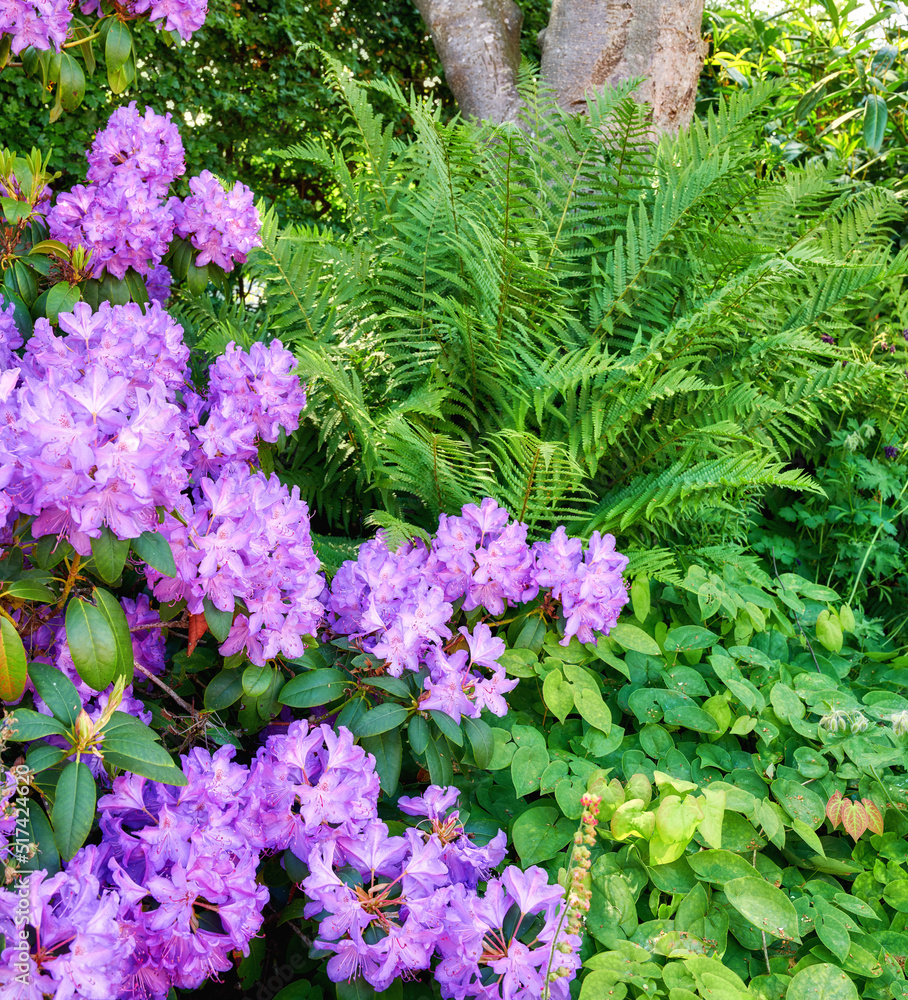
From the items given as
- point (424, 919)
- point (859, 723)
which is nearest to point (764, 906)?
point (859, 723)

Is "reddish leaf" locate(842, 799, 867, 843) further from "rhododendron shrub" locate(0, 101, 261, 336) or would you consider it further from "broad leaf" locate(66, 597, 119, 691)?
"rhododendron shrub" locate(0, 101, 261, 336)

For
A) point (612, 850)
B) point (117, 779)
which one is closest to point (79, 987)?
point (117, 779)

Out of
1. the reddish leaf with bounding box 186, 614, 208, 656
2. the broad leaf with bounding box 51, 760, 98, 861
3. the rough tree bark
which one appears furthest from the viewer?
the rough tree bark

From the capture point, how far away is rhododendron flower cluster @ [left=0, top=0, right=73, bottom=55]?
1.41 metres

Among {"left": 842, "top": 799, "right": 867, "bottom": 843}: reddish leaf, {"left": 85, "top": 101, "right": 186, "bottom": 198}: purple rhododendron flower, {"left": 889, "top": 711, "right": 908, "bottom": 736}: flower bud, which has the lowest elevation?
{"left": 842, "top": 799, "right": 867, "bottom": 843}: reddish leaf

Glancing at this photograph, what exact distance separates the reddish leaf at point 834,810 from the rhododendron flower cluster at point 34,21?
205cm

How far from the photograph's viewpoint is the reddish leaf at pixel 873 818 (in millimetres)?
1327

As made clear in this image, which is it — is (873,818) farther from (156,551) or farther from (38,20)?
(38,20)

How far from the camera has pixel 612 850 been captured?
135 cm

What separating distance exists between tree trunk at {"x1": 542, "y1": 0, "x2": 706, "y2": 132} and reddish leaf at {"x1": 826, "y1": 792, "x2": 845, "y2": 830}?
2.33m

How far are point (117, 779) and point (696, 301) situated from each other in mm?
1739

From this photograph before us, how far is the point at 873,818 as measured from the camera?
1.33 m

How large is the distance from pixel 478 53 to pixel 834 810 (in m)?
3.08

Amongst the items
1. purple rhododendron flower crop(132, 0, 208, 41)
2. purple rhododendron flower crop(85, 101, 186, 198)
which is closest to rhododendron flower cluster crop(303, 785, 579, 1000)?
purple rhododendron flower crop(85, 101, 186, 198)
